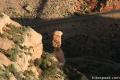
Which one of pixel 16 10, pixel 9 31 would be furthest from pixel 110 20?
pixel 9 31

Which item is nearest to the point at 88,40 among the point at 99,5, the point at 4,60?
the point at 99,5

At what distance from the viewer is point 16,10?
5959 centimetres

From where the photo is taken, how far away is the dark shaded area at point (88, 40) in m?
44.4

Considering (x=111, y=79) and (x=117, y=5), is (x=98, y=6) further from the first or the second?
(x=111, y=79)

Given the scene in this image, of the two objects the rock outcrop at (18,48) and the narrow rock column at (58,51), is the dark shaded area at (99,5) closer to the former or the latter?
the narrow rock column at (58,51)

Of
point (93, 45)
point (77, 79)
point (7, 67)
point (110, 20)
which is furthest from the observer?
point (110, 20)

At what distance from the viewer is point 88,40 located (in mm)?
51781

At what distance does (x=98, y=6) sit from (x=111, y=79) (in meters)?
23.7

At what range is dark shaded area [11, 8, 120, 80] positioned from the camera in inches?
1747

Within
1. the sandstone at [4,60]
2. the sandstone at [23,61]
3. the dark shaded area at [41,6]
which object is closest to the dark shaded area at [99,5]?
the dark shaded area at [41,6]

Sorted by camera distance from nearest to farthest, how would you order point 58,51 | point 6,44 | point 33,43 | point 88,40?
point 6,44 → point 33,43 → point 58,51 → point 88,40

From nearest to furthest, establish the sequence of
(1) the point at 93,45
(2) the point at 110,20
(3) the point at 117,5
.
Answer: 1. (1) the point at 93,45
2. (2) the point at 110,20
3. (3) the point at 117,5

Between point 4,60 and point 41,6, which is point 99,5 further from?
point 4,60

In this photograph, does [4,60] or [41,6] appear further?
[41,6]
